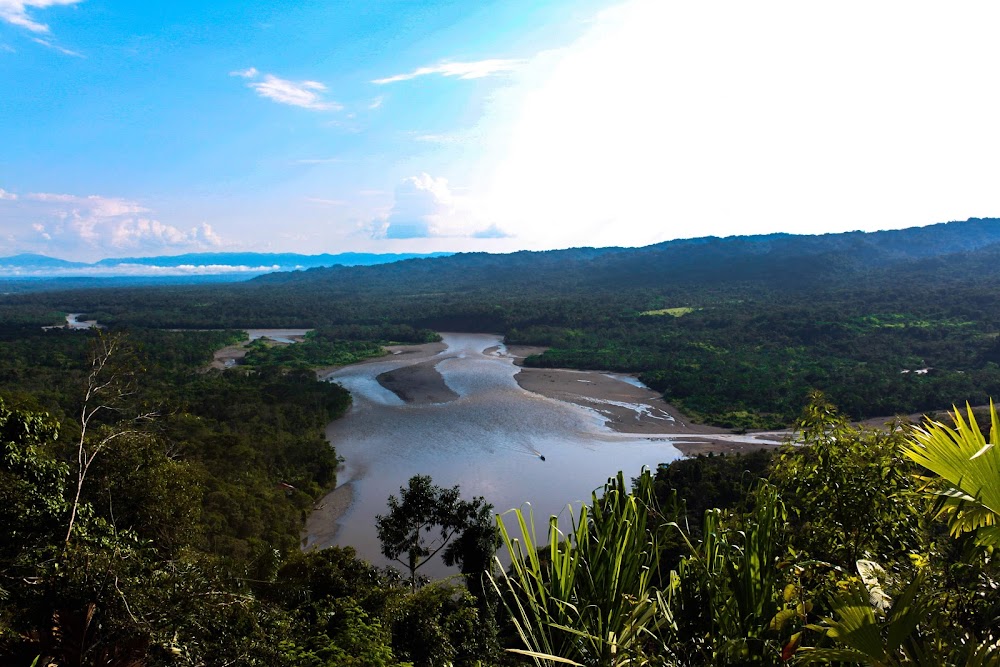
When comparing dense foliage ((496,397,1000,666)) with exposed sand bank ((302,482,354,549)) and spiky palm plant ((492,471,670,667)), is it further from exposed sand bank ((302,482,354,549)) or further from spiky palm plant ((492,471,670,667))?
exposed sand bank ((302,482,354,549))

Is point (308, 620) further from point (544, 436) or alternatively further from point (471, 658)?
point (544, 436)

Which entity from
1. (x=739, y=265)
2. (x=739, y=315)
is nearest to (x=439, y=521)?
(x=739, y=315)

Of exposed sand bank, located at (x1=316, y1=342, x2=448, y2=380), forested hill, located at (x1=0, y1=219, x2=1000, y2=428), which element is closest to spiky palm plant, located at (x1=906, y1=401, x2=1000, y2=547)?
forested hill, located at (x1=0, y1=219, x2=1000, y2=428)

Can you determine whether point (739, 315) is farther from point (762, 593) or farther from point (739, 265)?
point (762, 593)

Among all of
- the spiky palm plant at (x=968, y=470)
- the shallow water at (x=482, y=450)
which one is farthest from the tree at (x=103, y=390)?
the shallow water at (x=482, y=450)

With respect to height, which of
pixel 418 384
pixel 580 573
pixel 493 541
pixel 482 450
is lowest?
pixel 482 450

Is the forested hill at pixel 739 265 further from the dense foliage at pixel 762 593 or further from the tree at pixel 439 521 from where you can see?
the dense foliage at pixel 762 593

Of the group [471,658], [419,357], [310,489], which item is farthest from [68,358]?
[471,658]
